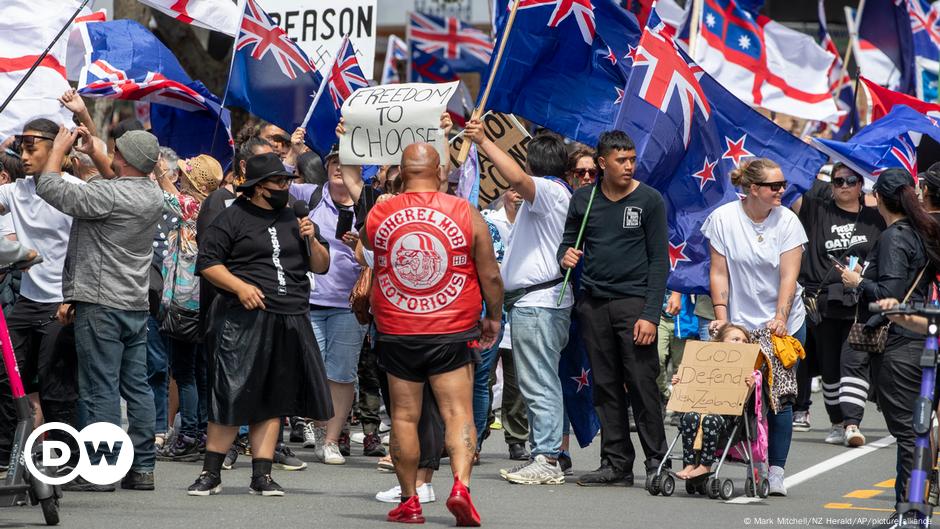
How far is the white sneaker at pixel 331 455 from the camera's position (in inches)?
425

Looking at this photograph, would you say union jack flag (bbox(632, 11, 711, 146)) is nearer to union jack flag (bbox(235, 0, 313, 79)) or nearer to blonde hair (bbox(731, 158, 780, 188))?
blonde hair (bbox(731, 158, 780, 188))

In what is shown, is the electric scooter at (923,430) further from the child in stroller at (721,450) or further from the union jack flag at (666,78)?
the union jack flag at (666,78)

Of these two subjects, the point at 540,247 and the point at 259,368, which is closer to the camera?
the point at 259,368

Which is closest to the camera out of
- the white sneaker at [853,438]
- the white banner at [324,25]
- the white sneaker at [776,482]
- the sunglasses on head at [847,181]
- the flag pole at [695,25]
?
the white sneaker at [776,482]

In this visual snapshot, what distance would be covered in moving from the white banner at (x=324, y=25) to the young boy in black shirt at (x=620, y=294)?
13.0 feet

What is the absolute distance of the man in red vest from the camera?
811 cm

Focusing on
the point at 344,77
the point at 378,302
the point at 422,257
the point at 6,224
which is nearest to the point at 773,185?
the point at 422,257

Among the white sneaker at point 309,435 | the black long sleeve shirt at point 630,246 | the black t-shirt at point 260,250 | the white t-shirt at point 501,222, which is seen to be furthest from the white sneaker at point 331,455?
the black long sleeve shirt at point 630,246

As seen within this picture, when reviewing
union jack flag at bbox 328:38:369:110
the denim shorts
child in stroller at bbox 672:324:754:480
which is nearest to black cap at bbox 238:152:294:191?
the denim shorts

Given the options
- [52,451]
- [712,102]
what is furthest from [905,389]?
[52,451]

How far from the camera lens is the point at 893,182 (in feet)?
27.1

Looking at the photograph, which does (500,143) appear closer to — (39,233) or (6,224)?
(6,224)

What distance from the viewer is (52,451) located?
9.27 metres

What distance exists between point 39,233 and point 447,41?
1371 centimetres
